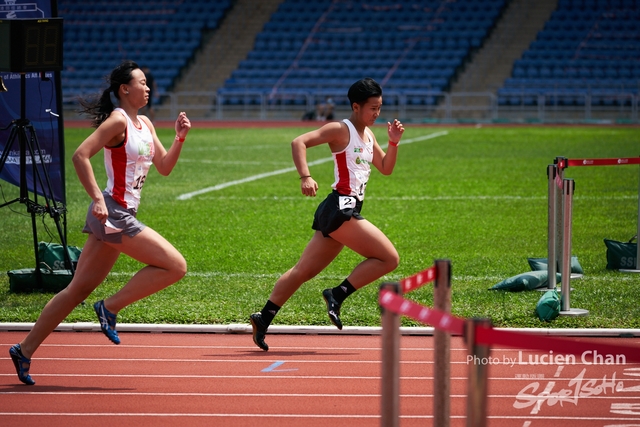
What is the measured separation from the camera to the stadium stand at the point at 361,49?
129 ft

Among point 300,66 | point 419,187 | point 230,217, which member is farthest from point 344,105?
point 230,217

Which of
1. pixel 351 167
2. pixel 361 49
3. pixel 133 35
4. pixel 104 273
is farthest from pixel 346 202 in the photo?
pixel 133 35

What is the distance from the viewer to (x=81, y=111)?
6715 millimetres

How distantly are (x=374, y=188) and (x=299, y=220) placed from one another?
3924 mm

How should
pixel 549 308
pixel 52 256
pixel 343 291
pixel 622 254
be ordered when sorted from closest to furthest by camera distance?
pixel 343 291
pixel 549 308
pixel 52 256
pixel 622 254

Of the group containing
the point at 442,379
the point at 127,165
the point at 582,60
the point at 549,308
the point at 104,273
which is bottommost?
the point at 549,308

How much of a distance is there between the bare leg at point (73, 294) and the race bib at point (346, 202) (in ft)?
5.36

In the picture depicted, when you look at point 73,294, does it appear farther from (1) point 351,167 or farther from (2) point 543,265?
(2) point 543,265

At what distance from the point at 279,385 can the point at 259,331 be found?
91cm

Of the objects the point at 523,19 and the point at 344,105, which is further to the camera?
the point at 523,19

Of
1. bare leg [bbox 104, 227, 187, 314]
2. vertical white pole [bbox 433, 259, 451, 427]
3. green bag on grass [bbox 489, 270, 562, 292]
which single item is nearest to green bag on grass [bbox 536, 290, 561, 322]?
green bag on grass [bbox 489, 270, 562, 292]

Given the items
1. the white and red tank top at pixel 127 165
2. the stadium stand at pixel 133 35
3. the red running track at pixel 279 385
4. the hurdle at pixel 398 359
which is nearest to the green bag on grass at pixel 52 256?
the red running track at pixel 279 385

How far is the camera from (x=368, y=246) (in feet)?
22.8

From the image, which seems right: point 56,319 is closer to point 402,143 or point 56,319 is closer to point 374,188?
point 374,188
